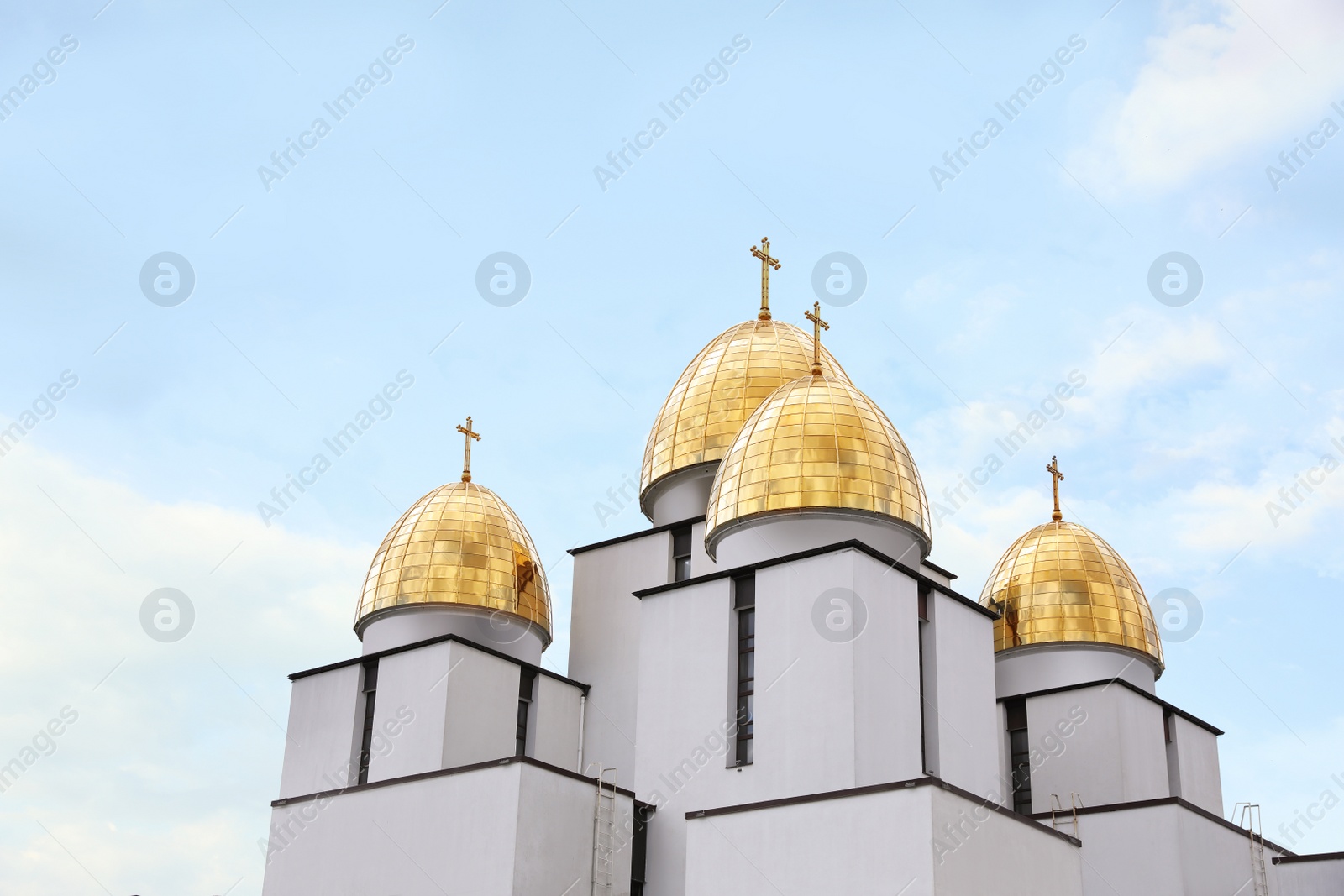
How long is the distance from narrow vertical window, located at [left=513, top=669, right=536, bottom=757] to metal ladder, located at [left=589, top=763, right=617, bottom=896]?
146 inches

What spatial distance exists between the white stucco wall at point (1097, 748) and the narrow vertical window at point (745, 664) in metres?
5.94

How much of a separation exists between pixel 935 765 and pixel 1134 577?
7.83 m

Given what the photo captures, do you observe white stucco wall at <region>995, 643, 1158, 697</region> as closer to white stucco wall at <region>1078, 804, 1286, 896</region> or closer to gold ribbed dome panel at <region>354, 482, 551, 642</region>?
white stucco wall at <region>1078, 804, 1286, 896</region>

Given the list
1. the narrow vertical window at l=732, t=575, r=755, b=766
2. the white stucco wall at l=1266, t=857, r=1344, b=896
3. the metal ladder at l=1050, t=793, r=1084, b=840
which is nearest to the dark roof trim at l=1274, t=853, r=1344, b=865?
the white stucco wall at l=1266, t=857, r=1344, b=896

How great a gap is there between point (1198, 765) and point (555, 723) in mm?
10324

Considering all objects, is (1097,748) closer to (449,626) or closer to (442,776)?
(442,776)

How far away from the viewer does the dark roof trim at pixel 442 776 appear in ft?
62.1

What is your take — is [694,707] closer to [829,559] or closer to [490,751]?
[829,559]

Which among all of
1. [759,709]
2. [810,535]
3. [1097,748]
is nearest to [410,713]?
[759,709]

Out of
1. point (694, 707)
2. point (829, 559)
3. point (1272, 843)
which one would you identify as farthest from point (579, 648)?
point (1272, 843)

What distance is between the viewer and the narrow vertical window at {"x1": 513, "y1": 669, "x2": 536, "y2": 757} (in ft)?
76.4

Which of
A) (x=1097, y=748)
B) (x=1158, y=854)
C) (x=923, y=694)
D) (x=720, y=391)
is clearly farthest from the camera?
(x=720, y=391)

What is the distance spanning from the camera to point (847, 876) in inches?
642

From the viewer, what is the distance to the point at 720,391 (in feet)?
85.2
